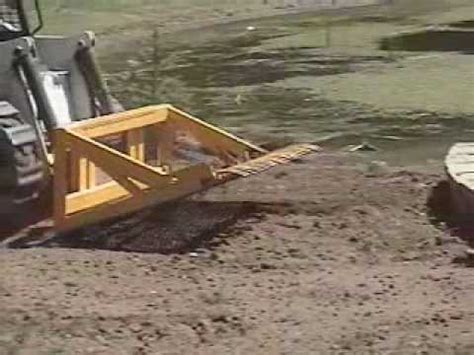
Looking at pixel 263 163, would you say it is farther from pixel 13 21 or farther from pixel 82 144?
pixel 13 21

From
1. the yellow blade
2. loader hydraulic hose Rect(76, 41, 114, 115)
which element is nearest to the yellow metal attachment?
the yellow blade

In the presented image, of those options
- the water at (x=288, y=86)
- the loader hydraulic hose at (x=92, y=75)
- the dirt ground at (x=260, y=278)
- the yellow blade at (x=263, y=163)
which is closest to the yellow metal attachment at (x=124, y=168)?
the yellow blade at (x=263, y=163)

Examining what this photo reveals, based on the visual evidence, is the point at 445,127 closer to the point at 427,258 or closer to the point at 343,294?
the point at 427,258

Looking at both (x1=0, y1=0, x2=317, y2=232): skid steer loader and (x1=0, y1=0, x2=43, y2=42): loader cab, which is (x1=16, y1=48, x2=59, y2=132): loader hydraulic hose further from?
(x1=0, y1=0, x2=43, y2=42): loader cab

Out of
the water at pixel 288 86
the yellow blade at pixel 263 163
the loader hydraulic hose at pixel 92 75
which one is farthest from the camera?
the water at pixel 288 86

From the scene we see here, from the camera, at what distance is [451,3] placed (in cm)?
2662

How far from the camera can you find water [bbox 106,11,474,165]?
12.9m

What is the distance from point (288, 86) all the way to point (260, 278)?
27.6ft

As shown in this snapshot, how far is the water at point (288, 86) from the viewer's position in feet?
42.3

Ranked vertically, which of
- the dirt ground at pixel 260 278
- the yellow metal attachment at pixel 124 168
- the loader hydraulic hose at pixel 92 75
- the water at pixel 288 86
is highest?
the loader hydraulic hose at pixel 92 75

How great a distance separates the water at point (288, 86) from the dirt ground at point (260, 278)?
8.53 feet

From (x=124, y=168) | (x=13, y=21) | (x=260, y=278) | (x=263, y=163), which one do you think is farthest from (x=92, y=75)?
(x=260, y=278)

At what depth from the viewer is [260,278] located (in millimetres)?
7680

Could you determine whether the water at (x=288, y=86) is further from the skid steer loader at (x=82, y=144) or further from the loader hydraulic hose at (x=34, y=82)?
the loader hydraulic hose at (x=34, y=82)
